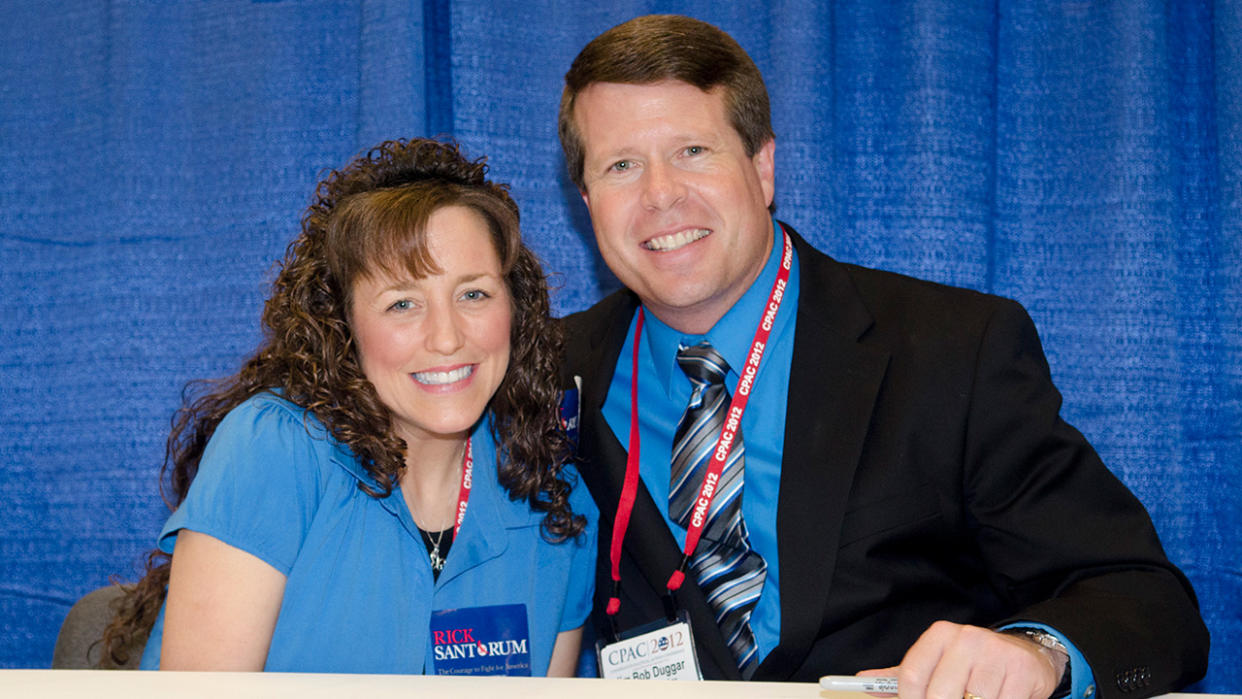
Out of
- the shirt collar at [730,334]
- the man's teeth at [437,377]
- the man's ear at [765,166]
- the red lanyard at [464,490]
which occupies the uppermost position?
the man's ear at [765,166]

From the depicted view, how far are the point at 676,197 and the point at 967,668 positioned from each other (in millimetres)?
1044

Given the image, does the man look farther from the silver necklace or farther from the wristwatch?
the silver necklace

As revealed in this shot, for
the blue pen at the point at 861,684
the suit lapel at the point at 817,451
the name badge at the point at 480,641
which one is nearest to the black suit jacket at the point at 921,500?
the suit lapel at the point at 817,451

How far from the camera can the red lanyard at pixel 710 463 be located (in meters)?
1.73

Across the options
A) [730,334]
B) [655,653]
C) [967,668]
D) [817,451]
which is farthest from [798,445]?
[967,668]

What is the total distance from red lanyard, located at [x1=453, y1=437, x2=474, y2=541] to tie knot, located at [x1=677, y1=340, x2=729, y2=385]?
46cm

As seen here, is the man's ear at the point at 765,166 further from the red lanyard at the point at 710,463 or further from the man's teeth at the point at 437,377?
the man's teeth at the point at 437,377

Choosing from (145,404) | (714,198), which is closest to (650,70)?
(714,198)

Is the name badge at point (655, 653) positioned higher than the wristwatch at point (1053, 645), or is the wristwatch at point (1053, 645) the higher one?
the wristwatch at point (1053, 645)

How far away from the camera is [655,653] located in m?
1.73

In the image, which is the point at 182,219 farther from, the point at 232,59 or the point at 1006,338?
the point at 1006,338

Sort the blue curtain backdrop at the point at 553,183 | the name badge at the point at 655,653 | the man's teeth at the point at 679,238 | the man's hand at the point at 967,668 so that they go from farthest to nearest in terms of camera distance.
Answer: the blue curtain backdrop at the point at 553,183 → the man's teeth at the point at 679,238 → the name badge at the point at 655,653 → the man's hand at the point at 967,668

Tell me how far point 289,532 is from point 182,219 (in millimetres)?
1314

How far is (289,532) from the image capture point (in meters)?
1.64
